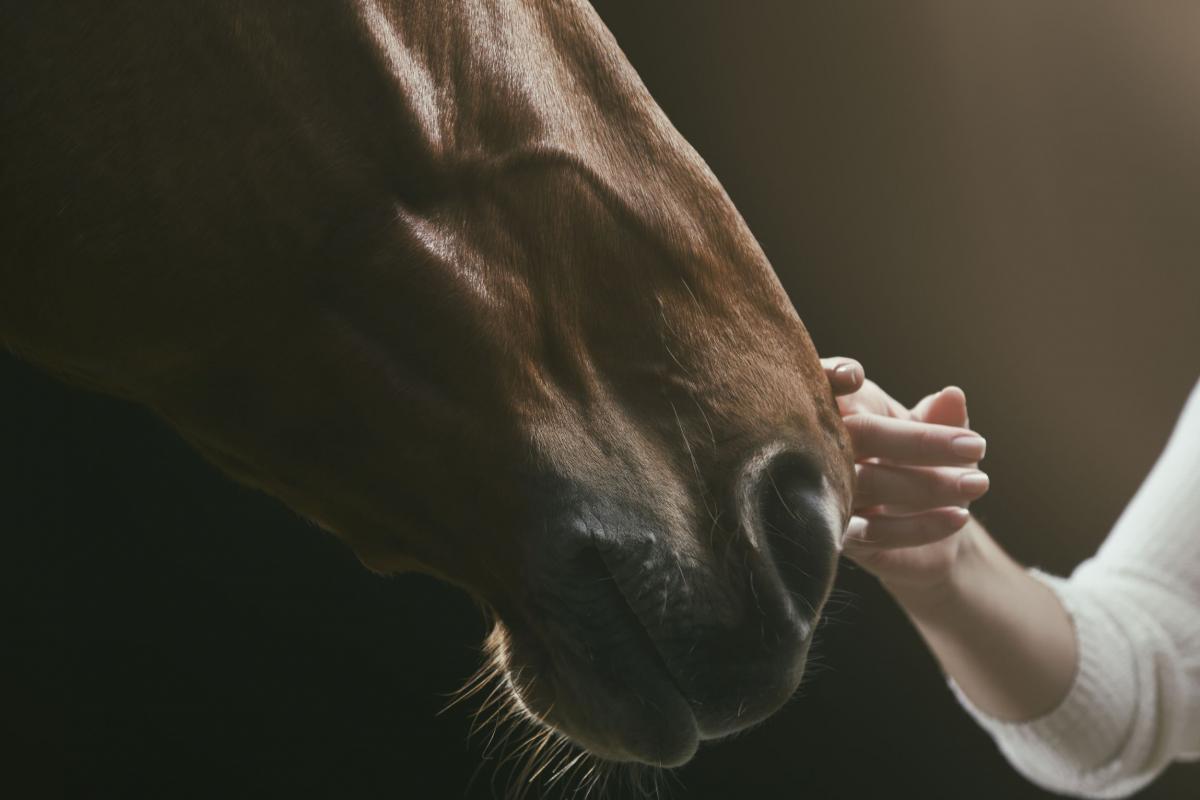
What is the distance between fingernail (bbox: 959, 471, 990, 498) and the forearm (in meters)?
0.20

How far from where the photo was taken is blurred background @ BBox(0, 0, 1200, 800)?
0.85 metres

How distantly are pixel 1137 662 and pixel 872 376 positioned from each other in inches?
18.2

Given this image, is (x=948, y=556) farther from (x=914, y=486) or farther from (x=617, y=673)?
(x=617, y=673)

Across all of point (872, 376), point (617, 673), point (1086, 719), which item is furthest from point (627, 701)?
point (872, 376)

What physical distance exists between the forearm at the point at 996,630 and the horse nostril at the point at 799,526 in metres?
0.40

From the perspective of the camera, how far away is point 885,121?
4.59ft

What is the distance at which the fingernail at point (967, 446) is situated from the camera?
0.65m

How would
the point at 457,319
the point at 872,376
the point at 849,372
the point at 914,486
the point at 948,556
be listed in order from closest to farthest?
the point at 457,319 → the point at 849,372 → the point at 914,486 → the point at 948,556 → the point at 872,376

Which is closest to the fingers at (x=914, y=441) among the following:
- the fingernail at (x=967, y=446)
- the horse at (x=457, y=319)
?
the fingernail at (x=967, y=446)

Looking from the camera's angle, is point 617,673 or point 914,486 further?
point 914,486

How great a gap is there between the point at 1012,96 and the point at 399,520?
1.29 m

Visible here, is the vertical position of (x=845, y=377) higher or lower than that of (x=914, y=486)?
higher

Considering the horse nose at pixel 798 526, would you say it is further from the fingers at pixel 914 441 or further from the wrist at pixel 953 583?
the wrist at pixel 953 583

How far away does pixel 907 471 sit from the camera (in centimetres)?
69
